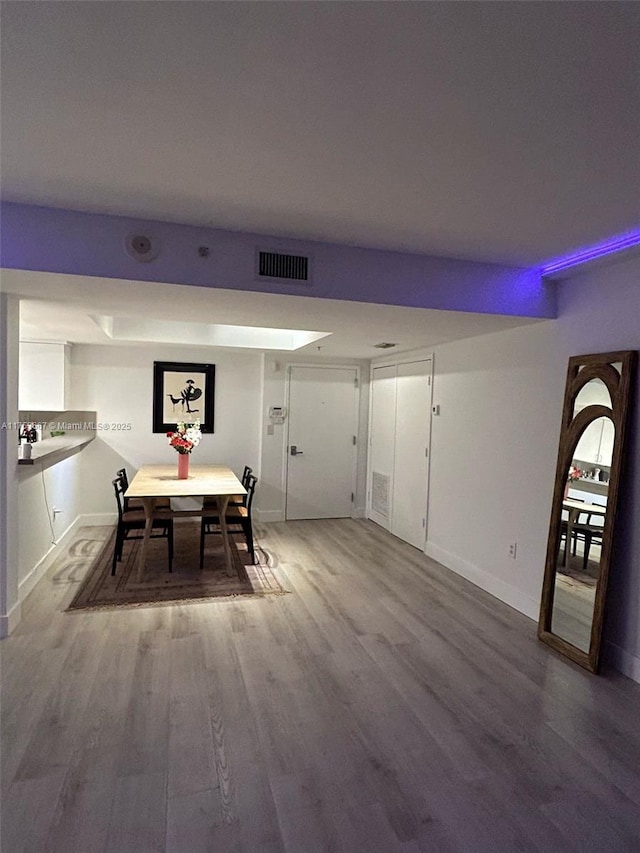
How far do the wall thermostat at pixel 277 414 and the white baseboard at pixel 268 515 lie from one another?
1.15m

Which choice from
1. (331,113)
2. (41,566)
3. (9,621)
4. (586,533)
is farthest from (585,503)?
(41,566)

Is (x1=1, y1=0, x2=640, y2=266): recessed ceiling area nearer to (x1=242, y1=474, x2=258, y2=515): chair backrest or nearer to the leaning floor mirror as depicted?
the leaning floor mirror

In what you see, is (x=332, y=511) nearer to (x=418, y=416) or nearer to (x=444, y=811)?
(x=418, y=416)

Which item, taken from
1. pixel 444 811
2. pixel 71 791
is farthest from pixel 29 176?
pixel 444 811

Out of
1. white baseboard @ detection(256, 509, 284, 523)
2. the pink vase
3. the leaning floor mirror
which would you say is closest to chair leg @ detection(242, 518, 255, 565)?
the pink vase

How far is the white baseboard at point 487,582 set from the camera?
3.62 m

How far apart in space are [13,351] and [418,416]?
149 inches

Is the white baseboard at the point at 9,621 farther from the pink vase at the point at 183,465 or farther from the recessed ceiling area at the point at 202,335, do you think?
the recessed ceiling area at the point at 202,335

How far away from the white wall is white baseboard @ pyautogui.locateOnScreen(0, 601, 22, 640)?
11.4 ft

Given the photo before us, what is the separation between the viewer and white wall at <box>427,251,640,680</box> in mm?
2846

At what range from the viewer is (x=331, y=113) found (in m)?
1.61

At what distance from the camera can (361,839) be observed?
1.71 meters

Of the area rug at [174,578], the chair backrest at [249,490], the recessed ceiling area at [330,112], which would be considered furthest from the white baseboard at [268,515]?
the recessed ceiling area at [330,112]

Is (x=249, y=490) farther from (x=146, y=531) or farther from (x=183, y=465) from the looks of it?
(x=146, y=531)
